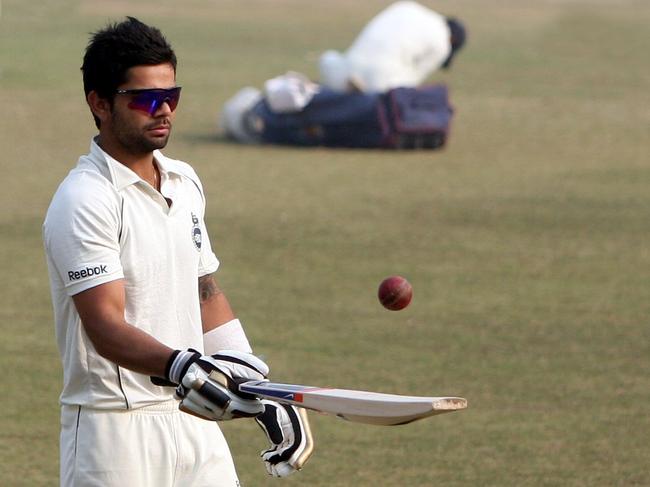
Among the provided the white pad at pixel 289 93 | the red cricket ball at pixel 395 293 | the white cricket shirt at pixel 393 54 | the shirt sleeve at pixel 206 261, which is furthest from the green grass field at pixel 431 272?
the shirt sleeve at pixel 206 261

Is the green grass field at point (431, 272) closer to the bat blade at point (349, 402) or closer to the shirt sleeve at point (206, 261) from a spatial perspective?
the shirt sleeve at point (206, 261)

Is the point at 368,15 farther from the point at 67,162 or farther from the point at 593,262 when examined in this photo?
the point at 593,262

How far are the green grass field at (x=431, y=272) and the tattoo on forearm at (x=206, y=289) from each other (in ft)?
6.62

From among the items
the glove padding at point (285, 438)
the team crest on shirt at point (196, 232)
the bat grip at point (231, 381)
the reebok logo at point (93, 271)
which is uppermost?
the reebok logo at point (93, 271)

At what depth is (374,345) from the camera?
8242 millimetres

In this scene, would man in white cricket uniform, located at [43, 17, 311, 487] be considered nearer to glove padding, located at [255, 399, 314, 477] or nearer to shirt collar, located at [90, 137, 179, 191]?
shirt collar, located at [90, 137, 179, 191]

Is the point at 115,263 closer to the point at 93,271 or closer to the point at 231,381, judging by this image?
the point at 93,271

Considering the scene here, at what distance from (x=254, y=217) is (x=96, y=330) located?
8538 mm

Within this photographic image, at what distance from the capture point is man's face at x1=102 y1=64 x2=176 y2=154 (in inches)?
146

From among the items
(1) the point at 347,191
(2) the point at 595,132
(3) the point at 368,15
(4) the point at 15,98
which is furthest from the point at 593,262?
(3) the point at 368,15

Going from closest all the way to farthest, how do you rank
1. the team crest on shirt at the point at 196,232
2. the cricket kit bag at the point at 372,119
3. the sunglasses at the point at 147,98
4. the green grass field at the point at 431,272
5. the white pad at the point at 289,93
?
the sunglasses at the point at 147,98
the team crest on shirt at the point at 196,232
the green grass field at the point at 431,272
the white pad at the point at 289,93
the cricket kit bag at the point at 372,119

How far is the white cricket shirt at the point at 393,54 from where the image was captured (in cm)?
1605

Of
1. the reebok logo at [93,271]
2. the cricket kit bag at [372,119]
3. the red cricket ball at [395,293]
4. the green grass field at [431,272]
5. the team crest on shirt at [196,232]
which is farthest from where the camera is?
the cricket kit bag at [372,119]

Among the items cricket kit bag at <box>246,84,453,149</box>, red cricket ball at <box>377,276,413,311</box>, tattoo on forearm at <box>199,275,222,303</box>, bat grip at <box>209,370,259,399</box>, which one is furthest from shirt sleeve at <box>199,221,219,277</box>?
cricket kit bag at <box>246,84,453,149</box>
